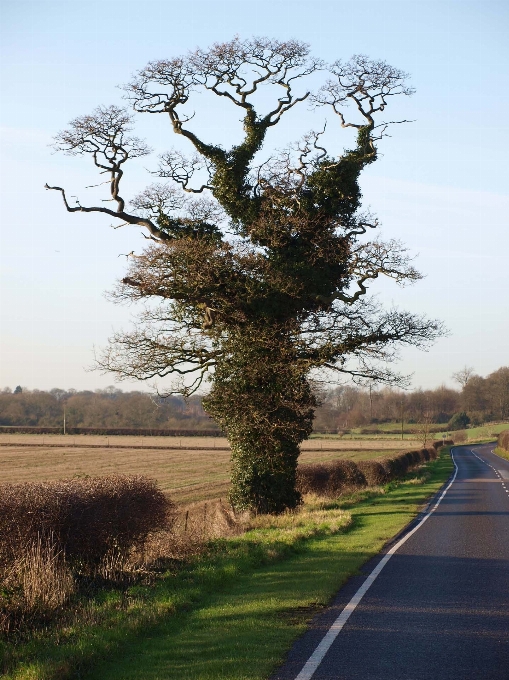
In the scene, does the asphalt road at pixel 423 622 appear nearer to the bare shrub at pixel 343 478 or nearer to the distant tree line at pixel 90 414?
the bare shrub at pixel 343 478

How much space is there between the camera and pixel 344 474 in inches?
1367

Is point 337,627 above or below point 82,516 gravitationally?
below

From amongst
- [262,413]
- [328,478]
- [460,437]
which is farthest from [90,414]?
[262,413]

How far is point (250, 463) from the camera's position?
23312 millimetres

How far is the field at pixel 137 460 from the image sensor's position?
137 feet

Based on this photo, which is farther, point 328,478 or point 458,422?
point 458,422

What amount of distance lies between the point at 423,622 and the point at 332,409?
118 metres

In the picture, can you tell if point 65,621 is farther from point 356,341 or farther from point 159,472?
point 159,472

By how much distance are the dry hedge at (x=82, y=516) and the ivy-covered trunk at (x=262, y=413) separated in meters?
9.85

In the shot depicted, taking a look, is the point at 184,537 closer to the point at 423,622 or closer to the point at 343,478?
the point at 423,622

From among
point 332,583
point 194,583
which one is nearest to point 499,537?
point 332,583

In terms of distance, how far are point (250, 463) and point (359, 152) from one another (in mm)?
11001

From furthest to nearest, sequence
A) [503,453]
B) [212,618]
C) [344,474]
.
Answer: [503,453] → [344,474] → [212,618]

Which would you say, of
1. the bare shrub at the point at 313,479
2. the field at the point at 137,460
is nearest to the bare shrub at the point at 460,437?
the field at the point at 137,460
